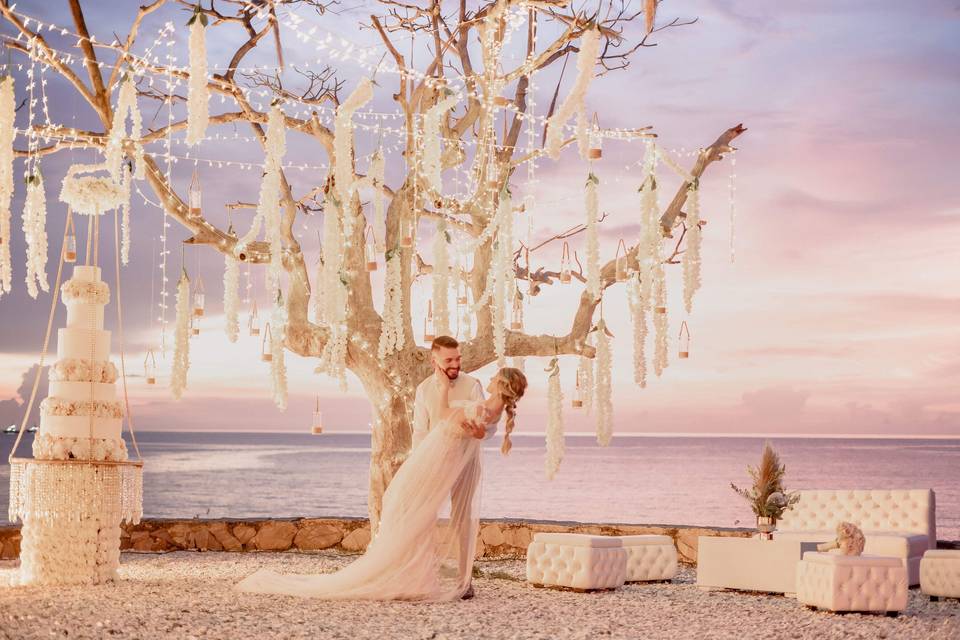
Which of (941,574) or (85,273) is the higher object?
(85,273)

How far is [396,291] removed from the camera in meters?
8.05

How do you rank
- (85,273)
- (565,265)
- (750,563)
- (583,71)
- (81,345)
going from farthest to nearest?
1. (565,265)
2. (750,563)
3. (85,273)
4. (81,345)
5. (583,71)

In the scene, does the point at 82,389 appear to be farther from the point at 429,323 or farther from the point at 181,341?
the point at 429,323

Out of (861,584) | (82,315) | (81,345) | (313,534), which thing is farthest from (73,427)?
(861,584)

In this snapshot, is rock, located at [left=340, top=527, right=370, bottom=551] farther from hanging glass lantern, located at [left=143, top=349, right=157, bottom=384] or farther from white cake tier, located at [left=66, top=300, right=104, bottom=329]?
white cake tier, located at [left=66, top=300, right=104, bottom=329]

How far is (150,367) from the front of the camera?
9242mm

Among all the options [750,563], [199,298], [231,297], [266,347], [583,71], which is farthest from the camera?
[266,347]

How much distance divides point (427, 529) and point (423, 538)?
6cm

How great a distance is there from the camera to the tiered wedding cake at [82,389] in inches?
262

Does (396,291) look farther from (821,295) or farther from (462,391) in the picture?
(821,295)

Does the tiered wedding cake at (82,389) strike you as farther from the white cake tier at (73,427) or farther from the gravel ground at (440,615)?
the gravel ground at (440,615)

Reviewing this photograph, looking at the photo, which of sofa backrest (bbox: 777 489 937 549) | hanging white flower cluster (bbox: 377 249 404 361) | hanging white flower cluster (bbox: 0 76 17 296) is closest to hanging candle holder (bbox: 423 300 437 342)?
hanging white flower cluster (bbox: 377 249 404 361)

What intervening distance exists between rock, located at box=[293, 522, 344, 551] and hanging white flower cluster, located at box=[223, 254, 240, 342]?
2305 millimetres

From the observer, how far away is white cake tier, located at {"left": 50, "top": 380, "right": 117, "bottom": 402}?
6.70 meters
